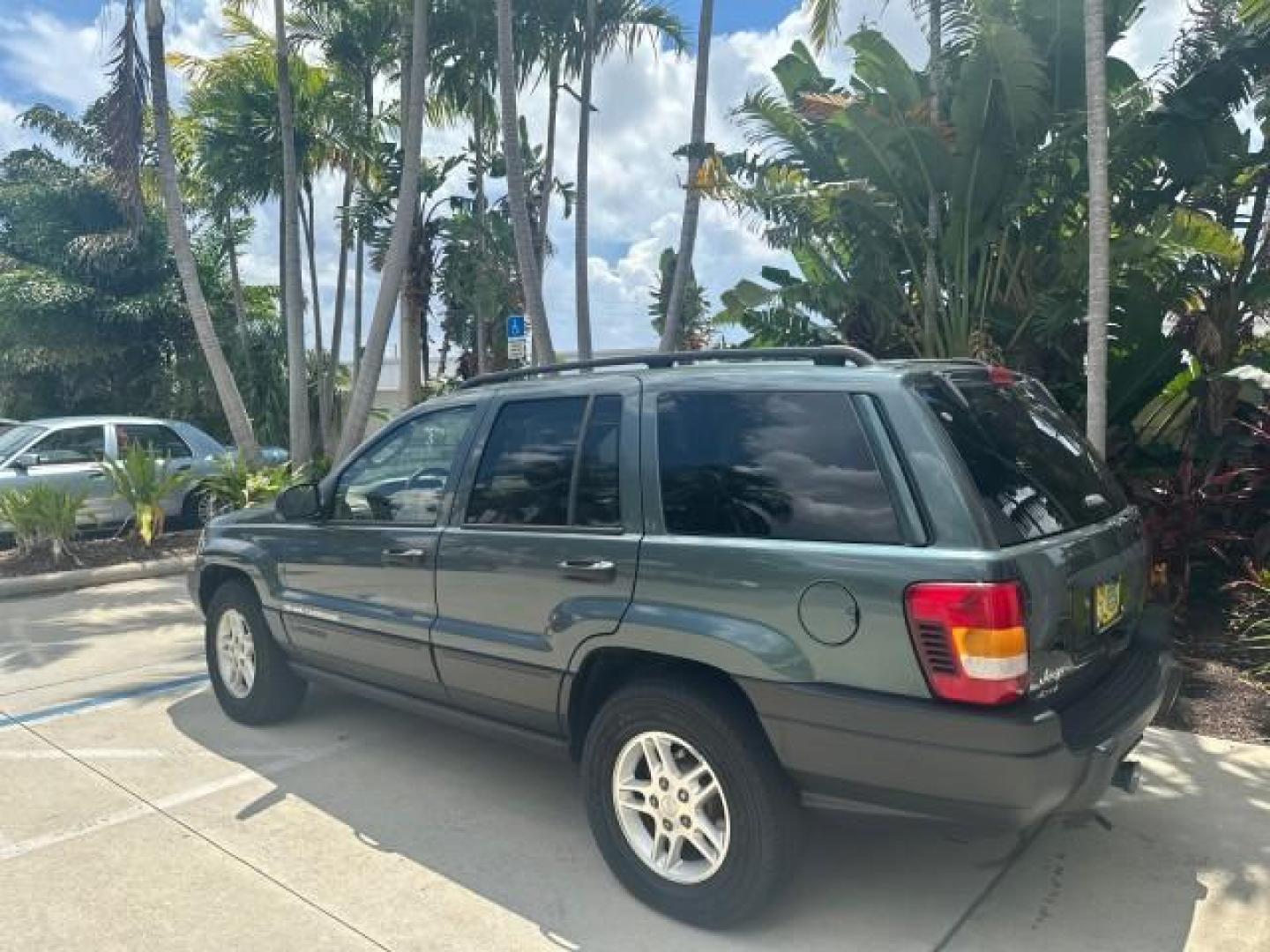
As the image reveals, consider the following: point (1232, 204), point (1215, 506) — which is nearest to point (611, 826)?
point (1215, 506)

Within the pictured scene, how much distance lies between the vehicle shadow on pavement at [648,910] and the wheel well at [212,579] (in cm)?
120

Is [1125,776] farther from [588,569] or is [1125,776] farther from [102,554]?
[102,554]

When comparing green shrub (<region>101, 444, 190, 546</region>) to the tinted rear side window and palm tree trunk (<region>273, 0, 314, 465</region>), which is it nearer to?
palm tree trunk (<region>273, 0, 314, 465</region>)

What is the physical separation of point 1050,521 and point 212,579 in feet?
14.2

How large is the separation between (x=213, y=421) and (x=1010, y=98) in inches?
676

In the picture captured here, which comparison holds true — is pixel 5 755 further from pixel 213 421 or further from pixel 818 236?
pixel 213 421

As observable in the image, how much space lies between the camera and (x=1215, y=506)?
19.7 feet

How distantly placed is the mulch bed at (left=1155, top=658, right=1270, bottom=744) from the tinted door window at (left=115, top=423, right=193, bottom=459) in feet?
34.4

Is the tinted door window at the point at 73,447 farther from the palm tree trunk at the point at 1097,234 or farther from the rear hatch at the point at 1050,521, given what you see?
the rear hatch at the point at 1050,521

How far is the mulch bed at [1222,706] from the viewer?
462 cm

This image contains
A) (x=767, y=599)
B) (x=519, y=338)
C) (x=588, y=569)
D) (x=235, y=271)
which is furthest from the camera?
(x=235, y=271)

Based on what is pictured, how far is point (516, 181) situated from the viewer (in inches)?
395

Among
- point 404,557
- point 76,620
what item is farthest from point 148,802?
point 76,620

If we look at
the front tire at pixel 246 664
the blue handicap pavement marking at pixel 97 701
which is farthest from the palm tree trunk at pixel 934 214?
the blue handicap pavement marking at pixel 97 701
